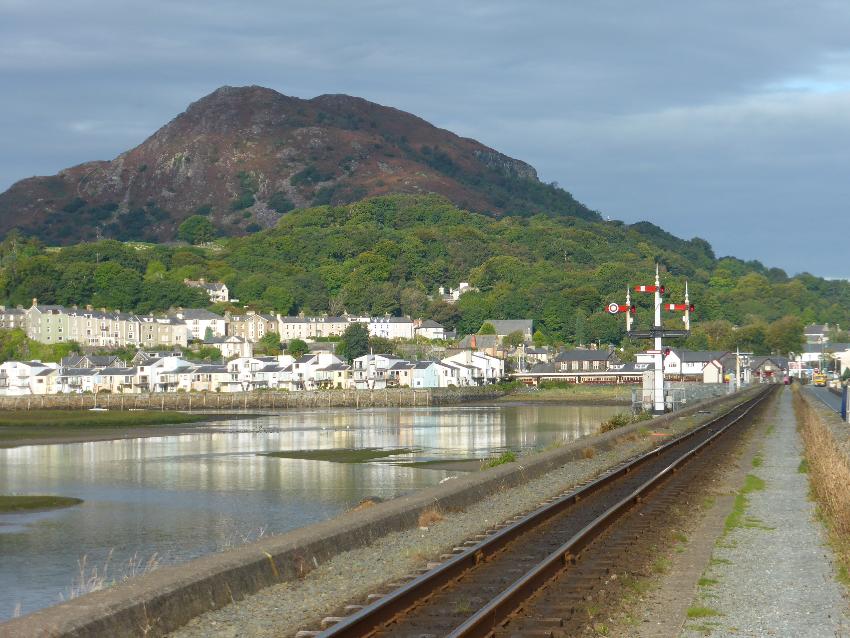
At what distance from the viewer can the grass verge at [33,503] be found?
27.9 meters

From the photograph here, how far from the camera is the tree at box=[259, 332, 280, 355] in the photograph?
153 metres

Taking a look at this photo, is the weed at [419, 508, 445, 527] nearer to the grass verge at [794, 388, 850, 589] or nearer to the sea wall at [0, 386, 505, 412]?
the grass verge at [794, 388, 850, 589]

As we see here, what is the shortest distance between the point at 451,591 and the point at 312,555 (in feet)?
6.92

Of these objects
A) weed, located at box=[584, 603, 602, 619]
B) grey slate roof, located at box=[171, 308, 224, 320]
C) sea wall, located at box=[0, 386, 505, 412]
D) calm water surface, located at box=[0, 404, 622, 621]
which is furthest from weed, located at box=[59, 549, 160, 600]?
grey slate roof, located at box=[171, 308, 224, 320]

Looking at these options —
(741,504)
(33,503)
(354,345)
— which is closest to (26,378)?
(354,345)

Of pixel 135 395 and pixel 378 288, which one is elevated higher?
pixel 378 288

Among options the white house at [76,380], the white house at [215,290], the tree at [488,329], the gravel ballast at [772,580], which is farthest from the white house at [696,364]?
the gravel ballast at [772,580]

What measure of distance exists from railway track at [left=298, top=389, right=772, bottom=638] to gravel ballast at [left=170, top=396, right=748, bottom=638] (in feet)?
1.00

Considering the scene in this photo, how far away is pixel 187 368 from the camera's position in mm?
120625

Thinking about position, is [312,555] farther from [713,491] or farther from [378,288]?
[378,288]

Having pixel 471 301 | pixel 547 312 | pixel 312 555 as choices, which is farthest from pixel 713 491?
pixel 471 301

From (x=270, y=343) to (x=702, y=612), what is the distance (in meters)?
149

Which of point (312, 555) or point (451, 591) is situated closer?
point (451, 591)

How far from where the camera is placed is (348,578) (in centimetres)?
1132
